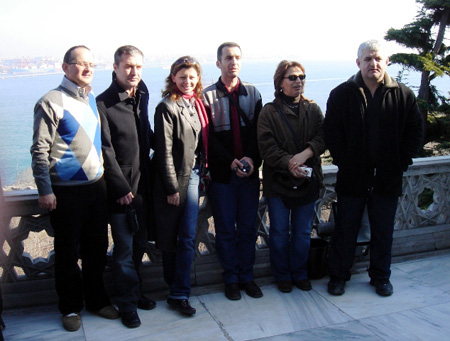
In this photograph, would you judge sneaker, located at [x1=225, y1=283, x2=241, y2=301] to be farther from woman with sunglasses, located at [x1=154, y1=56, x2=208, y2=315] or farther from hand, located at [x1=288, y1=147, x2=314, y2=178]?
hand, located at [x1=288, y1=147, x2=314, y2=178]

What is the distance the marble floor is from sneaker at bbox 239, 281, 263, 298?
0.04 metres

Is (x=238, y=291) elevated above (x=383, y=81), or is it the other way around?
(x=383, y=81)

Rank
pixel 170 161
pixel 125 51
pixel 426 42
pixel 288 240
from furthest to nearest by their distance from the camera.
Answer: pixel 426 42 → pixel 288 240 → pixel 170 161 → pixel 125 51

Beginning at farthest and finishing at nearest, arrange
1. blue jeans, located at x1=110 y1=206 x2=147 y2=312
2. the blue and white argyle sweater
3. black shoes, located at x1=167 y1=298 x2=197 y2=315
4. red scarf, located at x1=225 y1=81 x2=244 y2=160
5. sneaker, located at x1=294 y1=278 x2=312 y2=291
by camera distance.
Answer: sneaker, located at x1=294 y1=278 x2=312 y2=291 < red scarf, located at x1=225 y1=81 x2=244 y2=160 < black shoes, located at x1=167 y1=298 x2=197 y2=315 < blue jeans, located at x1=110 y1=206 x2=147 y2=312 < the blue and white argyle sweater

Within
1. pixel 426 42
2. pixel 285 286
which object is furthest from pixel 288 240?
pixel 426 42

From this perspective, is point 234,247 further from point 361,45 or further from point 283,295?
point 361,45

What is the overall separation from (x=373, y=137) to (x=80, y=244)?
93.2 inches

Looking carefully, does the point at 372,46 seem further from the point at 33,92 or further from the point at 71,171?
the point at 33,92

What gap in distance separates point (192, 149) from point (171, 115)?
0.29m

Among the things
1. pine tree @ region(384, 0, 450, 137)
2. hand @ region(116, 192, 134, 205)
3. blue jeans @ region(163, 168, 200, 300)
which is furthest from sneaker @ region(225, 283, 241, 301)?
pine tree @ region(384, 0, 450, 137)

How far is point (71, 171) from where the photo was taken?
300cm

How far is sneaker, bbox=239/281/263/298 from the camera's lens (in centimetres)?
369

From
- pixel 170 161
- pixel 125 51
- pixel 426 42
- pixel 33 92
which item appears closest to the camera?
pixel 125 51

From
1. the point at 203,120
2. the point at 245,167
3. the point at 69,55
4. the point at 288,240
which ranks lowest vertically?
the point at 288,240
